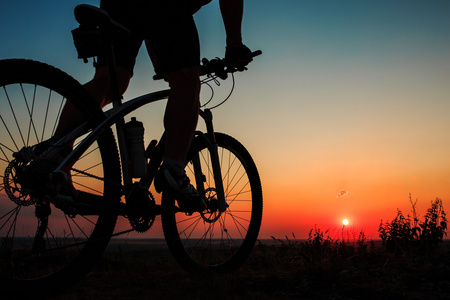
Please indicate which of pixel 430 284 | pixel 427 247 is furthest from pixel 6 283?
pixel 427 247

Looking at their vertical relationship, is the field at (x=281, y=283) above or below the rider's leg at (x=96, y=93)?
below

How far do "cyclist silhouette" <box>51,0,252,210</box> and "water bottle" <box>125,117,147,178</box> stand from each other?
0.19 meters

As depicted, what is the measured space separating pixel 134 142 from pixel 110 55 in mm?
680

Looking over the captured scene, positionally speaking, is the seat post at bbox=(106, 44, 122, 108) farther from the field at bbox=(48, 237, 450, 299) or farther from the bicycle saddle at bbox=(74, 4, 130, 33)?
the field at bbox=(48, 237, 450, 299)

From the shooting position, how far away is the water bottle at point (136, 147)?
3.13 meters

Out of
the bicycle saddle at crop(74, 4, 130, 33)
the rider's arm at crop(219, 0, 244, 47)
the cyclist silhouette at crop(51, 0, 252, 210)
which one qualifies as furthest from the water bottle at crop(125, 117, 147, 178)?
Result: the rider's arm at crop(219, 0, 244, 47)

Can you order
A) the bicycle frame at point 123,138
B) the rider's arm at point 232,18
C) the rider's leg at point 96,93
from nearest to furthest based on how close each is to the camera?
the bicycle frame at point 123,138
the rider's leg at point 96,93
the rider's arm at point 232,18

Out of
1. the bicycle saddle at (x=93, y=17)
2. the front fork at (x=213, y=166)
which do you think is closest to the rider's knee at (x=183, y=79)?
the bicycle saddle at (x=93, y=17)

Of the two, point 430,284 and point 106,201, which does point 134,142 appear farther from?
point 430,284

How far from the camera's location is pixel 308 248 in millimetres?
5004

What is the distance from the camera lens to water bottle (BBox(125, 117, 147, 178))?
3133 millimetres

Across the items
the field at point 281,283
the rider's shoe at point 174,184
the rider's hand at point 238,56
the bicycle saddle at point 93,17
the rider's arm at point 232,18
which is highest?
the rider's arm at point 232,18

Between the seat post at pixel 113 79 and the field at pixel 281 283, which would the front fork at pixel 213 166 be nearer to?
the field at pixel 281 283

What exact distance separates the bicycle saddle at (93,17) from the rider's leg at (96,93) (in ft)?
1.47
